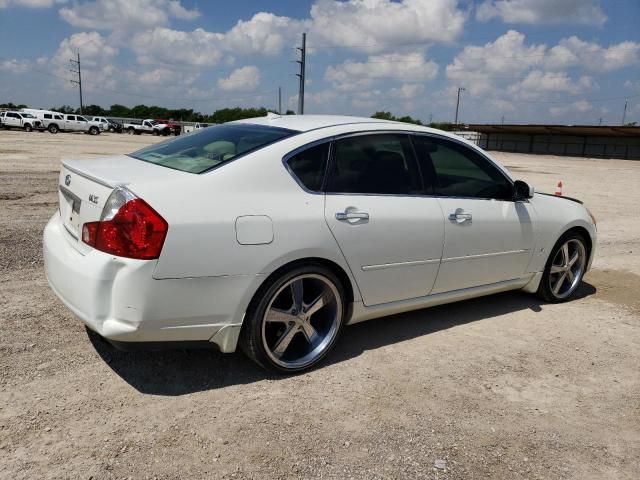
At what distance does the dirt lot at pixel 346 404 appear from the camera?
8.93ft

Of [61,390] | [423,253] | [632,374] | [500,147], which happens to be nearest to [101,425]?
[61,390]

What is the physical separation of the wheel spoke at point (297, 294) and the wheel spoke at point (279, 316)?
0.21 ft

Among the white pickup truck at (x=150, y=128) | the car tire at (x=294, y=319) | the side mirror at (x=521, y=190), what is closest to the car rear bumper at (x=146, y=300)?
the car tire at (x=294, y=319)

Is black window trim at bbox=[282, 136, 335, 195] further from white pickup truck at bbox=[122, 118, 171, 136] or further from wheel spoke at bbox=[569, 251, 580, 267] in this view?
white pickup truck at bbox=[122, 118, 171, 136]

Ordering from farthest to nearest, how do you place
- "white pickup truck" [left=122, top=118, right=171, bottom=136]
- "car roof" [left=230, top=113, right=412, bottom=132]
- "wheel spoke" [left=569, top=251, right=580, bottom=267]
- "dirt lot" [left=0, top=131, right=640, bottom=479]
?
1. "white pickup truck" [left=122, top=118, right=171, bottom=136]
2. "wheel spoke" [left=569, top=251, right=580, bottom=267]
3. "car roof" [left=230, top=113, right=412, bottom=132]
4. "dirt lot" [left=0, top=131, right=640, bottom=479]

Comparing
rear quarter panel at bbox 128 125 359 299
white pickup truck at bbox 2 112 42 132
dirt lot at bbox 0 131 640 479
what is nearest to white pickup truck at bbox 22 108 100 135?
white pickup truck at bbox 2 112 42 132

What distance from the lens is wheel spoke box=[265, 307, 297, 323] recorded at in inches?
135

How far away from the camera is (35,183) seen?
38.1 feet

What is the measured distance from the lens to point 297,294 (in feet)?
11.6

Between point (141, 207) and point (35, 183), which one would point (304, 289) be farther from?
point (35, 183)

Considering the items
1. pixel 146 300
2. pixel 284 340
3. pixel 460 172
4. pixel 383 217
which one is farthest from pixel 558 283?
pixel 146 300

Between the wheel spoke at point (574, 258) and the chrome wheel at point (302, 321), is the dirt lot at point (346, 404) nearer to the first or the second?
the chrome wheel at point (302, 321)

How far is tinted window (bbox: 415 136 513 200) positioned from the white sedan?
1 centimetres

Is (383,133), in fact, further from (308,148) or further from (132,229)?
(132,229)
